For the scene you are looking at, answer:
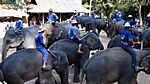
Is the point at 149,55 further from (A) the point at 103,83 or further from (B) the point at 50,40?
(B) the point at 50,40

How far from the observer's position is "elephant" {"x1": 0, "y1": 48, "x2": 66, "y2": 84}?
309 inches

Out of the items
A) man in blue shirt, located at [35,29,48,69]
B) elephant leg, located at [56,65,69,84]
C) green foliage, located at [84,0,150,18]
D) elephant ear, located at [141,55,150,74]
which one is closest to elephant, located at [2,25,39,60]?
elephant leg, located at [56,65,69,84]

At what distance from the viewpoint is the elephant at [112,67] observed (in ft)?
25.1

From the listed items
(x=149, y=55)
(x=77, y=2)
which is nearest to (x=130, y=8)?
(x=77, y=2)

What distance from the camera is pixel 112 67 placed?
7.77 metres

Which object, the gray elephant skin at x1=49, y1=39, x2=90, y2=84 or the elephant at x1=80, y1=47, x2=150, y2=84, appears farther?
the gray elephant skin at x1=49, y1=39, x2=90, y2=84

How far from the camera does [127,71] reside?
26.2ft

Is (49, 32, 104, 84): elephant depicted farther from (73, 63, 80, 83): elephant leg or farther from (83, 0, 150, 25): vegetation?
(83, 0, 150, 25): vegetation

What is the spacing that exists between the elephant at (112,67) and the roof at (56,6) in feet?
96.4

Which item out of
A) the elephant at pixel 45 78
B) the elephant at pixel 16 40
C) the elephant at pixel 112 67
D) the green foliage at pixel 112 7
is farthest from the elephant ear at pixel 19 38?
the green foliage at pixel 112 7

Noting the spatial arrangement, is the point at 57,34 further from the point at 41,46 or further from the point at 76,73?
the point at 41,46

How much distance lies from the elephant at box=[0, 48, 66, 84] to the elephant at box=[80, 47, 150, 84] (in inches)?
50.0

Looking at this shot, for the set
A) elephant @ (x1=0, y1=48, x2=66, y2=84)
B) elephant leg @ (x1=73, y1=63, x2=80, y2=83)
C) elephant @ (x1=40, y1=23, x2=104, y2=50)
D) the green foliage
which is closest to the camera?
elephant @ (x1=0, y1=48, x2=66, y2=84)

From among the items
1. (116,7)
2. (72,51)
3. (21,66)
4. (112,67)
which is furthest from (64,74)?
(116,7)
